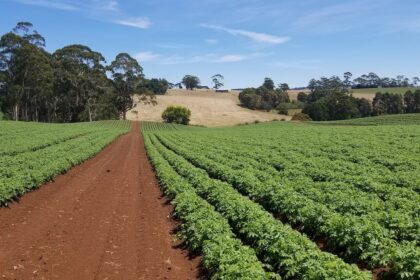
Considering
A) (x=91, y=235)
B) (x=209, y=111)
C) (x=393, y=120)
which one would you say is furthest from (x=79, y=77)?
(x=91, y=235)

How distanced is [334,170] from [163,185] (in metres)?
7.73

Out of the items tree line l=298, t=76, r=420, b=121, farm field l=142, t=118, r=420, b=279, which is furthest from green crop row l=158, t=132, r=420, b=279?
tree line l=298, t=76, r=420, b=121

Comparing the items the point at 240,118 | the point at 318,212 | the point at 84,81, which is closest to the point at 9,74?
the point at 84,81

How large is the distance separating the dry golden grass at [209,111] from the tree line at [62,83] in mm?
10833

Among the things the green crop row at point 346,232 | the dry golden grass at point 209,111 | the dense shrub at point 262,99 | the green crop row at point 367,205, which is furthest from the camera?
the dense shrub at point 262,99

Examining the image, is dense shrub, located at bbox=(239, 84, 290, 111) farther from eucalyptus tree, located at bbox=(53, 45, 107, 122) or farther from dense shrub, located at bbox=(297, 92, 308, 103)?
eucalyptus tree, located at bbox=(53, 45, 107, 122)

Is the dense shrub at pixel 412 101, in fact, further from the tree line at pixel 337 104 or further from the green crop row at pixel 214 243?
the green crop row at pixel 214 243

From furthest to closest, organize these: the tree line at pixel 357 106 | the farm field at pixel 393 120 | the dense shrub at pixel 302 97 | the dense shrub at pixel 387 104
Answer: the dense shrub at pixel 302 97
the dense shrub at pixel 387 104
the tree line at pixel 357 106
the farm field at pixel 393 120

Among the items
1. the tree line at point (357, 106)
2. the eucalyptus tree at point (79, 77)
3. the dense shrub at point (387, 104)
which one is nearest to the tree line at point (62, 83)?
the eucalyptus tree at point (79, 77)

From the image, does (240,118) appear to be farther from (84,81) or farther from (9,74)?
(9,74)

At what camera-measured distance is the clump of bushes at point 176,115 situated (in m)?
111

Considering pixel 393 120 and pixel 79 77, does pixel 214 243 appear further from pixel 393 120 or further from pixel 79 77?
pixel 79 77

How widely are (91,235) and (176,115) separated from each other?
99022mm

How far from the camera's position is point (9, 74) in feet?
286
